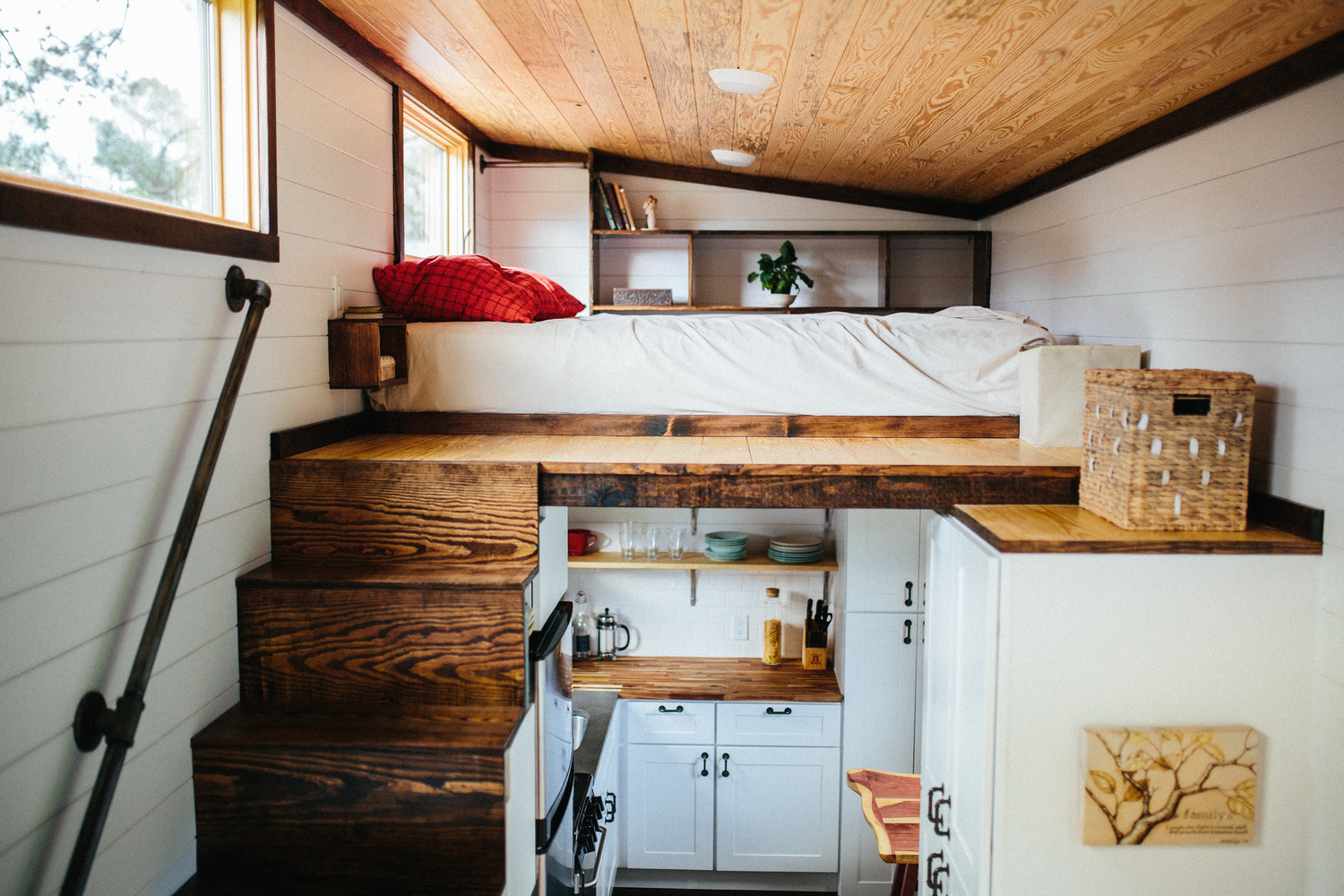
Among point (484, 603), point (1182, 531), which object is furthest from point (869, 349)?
point (484, 603)

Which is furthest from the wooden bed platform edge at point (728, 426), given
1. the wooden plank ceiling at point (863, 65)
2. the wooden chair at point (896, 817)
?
the wooden chair at point (896, 817)

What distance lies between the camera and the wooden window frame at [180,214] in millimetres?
1369

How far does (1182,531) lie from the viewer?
181 cm

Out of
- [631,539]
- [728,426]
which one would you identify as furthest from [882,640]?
[728,426]

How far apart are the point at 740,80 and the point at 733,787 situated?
3.05 meters

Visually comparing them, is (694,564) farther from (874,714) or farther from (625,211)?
(625,211)

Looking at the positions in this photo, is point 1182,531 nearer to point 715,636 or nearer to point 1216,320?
point 1216,320

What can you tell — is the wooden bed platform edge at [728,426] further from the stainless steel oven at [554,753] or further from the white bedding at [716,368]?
the stainless steel oven at [554,753]

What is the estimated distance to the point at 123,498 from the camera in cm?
161

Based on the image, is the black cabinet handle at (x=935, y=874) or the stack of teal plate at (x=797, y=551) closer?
the black cabinet handle at (x=935, y=874)

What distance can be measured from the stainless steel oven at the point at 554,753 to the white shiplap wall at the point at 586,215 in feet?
8.51

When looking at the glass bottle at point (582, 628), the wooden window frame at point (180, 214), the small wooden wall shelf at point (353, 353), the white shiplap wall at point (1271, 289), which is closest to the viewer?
the wooden window frame at point (180, 214)

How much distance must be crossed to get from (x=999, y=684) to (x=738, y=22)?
168 centimetres

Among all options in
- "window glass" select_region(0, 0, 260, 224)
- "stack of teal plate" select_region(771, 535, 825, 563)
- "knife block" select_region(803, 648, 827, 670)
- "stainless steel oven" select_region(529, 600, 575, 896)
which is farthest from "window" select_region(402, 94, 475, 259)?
"knife block" select_region(803, 648, 827, 670)
